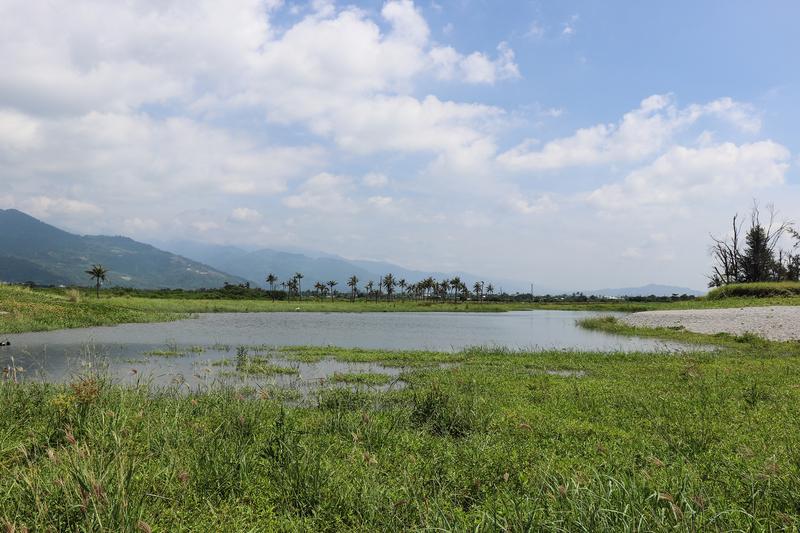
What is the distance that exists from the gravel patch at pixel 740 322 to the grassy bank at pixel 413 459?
813 inches

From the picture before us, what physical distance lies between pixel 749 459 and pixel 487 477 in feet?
16.7

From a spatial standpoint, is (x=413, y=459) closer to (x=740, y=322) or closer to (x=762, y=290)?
(x=740, y=322)

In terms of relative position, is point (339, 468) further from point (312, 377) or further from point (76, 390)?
point (312, 377)

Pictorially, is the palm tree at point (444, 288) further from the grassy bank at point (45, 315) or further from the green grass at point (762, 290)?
the grassy bank at point (45, 315)

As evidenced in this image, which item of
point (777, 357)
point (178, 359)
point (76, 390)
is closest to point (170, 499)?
point (76, 390)

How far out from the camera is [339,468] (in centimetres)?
725

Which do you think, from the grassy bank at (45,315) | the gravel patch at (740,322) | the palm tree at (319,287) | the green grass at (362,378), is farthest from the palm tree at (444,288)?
the green grass at (362,378)

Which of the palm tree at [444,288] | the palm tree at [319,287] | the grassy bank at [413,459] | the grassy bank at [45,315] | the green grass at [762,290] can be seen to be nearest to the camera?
the grassy bank at [413,459]

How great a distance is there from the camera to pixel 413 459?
313 inches

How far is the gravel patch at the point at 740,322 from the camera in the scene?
32.1 m

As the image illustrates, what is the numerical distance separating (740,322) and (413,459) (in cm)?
4093

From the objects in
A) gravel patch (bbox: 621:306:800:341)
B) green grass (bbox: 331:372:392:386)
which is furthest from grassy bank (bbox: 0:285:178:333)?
gravel patch (bbox: 621:306:800:341)

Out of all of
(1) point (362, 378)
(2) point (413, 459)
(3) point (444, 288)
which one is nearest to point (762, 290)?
(1) point (362, 378)

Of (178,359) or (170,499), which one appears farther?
(178,359)
